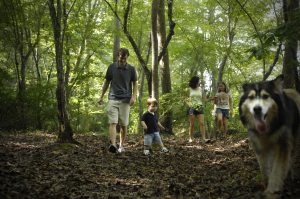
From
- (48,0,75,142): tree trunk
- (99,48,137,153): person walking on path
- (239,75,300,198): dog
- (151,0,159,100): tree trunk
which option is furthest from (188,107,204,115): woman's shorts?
(239,75,300,198): dog

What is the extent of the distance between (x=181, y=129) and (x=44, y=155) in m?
9.82

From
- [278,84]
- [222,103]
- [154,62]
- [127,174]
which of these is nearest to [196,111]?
[222,103]

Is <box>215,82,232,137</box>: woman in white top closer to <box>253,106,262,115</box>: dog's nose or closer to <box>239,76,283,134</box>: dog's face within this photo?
<box>239,76,283,134</box>: dog's face

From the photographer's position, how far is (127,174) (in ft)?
19.9

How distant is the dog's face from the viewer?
13.4ft

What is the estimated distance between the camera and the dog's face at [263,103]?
161 inches

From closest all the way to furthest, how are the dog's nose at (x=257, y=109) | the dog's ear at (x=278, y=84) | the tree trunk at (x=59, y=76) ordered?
the dog's nose at (x=257, y=109) < the dog's ear at (x=278, y=84) < the tree trunk at (x=59, y=76)

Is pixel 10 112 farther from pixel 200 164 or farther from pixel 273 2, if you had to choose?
pixel 273 2

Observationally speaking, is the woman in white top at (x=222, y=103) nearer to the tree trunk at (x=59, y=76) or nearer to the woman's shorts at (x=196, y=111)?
the woman's shorts at (x=196, y=111)

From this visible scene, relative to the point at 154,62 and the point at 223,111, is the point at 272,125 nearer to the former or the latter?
the point at 154,62

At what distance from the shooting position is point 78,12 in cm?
1434

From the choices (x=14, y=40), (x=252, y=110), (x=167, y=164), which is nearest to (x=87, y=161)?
(x=167, y=164)

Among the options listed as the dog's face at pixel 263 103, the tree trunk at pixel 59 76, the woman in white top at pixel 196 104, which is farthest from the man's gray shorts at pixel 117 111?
the dog's face at pixel 263 103

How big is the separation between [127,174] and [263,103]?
2.95 m
